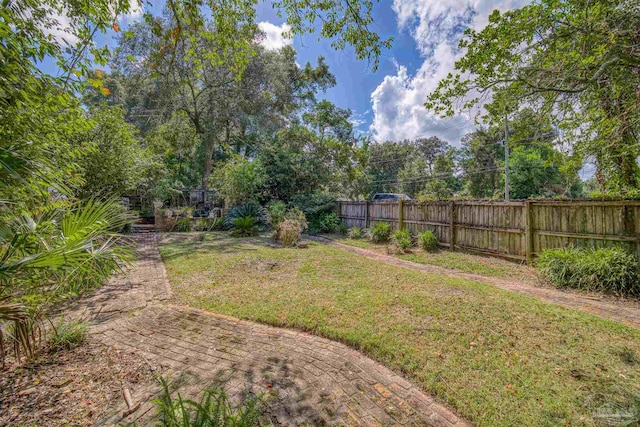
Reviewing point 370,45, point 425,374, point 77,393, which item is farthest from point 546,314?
point 77,393

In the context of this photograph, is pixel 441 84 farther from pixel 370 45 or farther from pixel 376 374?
pixel 376 374

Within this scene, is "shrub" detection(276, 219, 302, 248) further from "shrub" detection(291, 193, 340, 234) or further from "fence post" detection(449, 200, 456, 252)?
"fence post" detection(449, 200, 456, 252)

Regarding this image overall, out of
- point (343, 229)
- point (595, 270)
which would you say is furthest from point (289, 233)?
point (595, 270)

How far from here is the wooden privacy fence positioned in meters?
5.20

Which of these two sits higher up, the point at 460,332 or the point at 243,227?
the point at 243,227

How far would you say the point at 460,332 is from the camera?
10.6 ft

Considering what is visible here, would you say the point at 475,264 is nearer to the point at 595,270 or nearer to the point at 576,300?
the point at 595,270

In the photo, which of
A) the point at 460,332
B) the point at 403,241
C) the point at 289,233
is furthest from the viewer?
the point at 289,233

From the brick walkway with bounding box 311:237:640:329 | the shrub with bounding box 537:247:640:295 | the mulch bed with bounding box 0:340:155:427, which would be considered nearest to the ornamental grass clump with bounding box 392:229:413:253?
the brick walkway with bounding box 311:237:640:329

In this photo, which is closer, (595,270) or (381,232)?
(595,270)

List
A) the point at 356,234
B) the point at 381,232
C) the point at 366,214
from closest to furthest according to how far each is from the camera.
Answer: the point at 381,232
the point at 356,234
the point at 366,214

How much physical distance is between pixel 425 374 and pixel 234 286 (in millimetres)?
3602

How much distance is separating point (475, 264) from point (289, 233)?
5507mm

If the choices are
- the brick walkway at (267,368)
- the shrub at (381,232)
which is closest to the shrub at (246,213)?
the shrub at (381,232)
